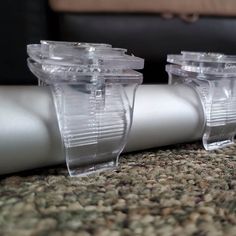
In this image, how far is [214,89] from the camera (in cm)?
72

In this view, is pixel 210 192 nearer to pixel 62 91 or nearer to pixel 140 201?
pixel 140 201

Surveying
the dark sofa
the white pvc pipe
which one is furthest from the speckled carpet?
the dark sofa

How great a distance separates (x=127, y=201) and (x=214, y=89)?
0.36 meters

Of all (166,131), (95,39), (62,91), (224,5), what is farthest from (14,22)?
(224,5)

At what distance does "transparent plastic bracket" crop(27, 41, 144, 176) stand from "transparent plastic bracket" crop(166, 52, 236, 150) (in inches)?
7.3

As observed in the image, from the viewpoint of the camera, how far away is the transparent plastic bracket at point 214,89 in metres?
0.71

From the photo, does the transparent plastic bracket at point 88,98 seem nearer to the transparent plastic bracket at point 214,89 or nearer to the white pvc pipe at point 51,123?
the white pvc pipe at point 51,123

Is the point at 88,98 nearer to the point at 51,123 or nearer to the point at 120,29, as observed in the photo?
the point at 51,123

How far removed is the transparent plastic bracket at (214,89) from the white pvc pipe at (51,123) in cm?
2

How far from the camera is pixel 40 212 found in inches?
16.8

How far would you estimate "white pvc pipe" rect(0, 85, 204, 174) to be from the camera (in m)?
0.50

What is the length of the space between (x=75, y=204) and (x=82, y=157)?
108 millimetres

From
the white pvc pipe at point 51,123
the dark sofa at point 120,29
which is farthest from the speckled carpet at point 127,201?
the dark sofa at point 120,29

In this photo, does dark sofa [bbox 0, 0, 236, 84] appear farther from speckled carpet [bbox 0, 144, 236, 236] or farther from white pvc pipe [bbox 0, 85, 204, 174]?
speckled carpet [bbox 0, 144, 236, 236]
